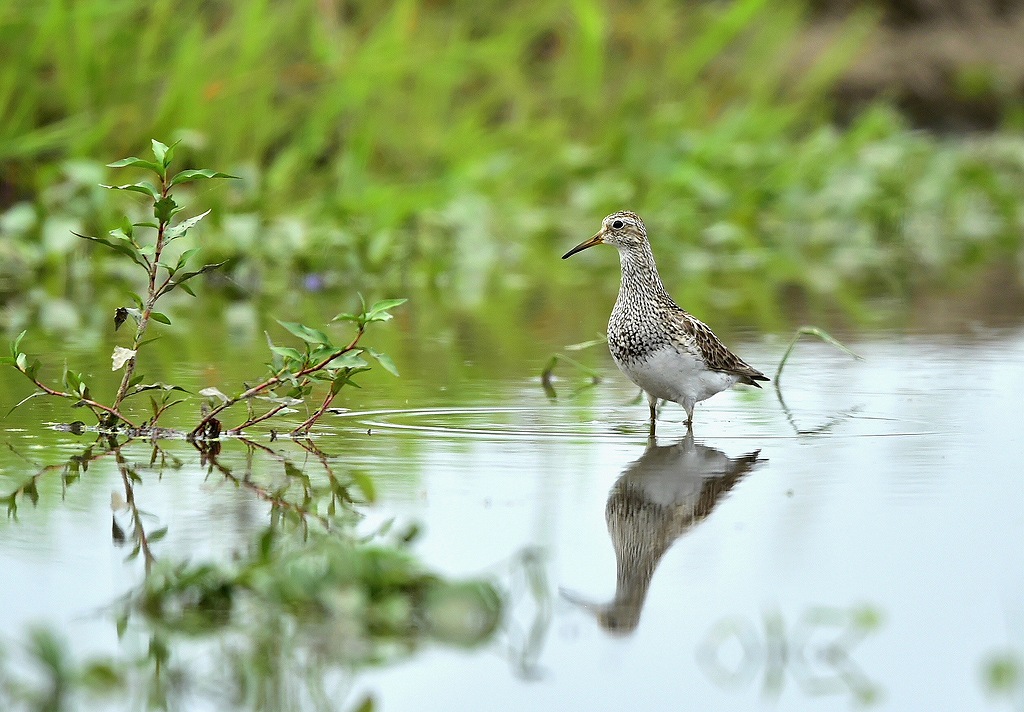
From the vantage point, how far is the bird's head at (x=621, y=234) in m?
7.20

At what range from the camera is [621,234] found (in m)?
7.27

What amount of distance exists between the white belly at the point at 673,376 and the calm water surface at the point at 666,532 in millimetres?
120

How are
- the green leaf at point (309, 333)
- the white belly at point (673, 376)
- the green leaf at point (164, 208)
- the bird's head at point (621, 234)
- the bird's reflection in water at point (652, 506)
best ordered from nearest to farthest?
the bird's reflection in water at point (652, 506), the green leaf at point (309, 333), the green leaf at point (164, 208), the white belly at point (673, 376), the bird's head at point (621, 234)

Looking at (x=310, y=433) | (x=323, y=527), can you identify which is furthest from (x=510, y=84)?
Result: (x=323, y=527)

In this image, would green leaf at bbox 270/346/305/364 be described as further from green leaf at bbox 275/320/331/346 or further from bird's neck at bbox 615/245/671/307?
bird's neck at bbox 615/245/671/307

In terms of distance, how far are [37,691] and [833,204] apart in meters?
12.6

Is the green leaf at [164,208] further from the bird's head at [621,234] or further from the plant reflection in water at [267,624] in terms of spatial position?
the bird's head at [621,234]

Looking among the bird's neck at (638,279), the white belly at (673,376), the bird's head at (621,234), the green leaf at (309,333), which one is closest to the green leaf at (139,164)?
the green leaf at (309,333)

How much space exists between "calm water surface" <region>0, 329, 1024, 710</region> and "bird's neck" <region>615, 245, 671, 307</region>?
0.42 metres

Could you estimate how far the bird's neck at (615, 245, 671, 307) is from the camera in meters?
6.68

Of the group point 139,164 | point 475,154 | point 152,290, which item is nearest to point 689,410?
point 152,290

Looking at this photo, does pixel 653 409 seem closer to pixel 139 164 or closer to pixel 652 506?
pixel 652 506

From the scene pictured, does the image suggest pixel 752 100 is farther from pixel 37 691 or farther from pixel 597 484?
pixel 37 691

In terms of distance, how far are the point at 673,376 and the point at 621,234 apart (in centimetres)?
121
